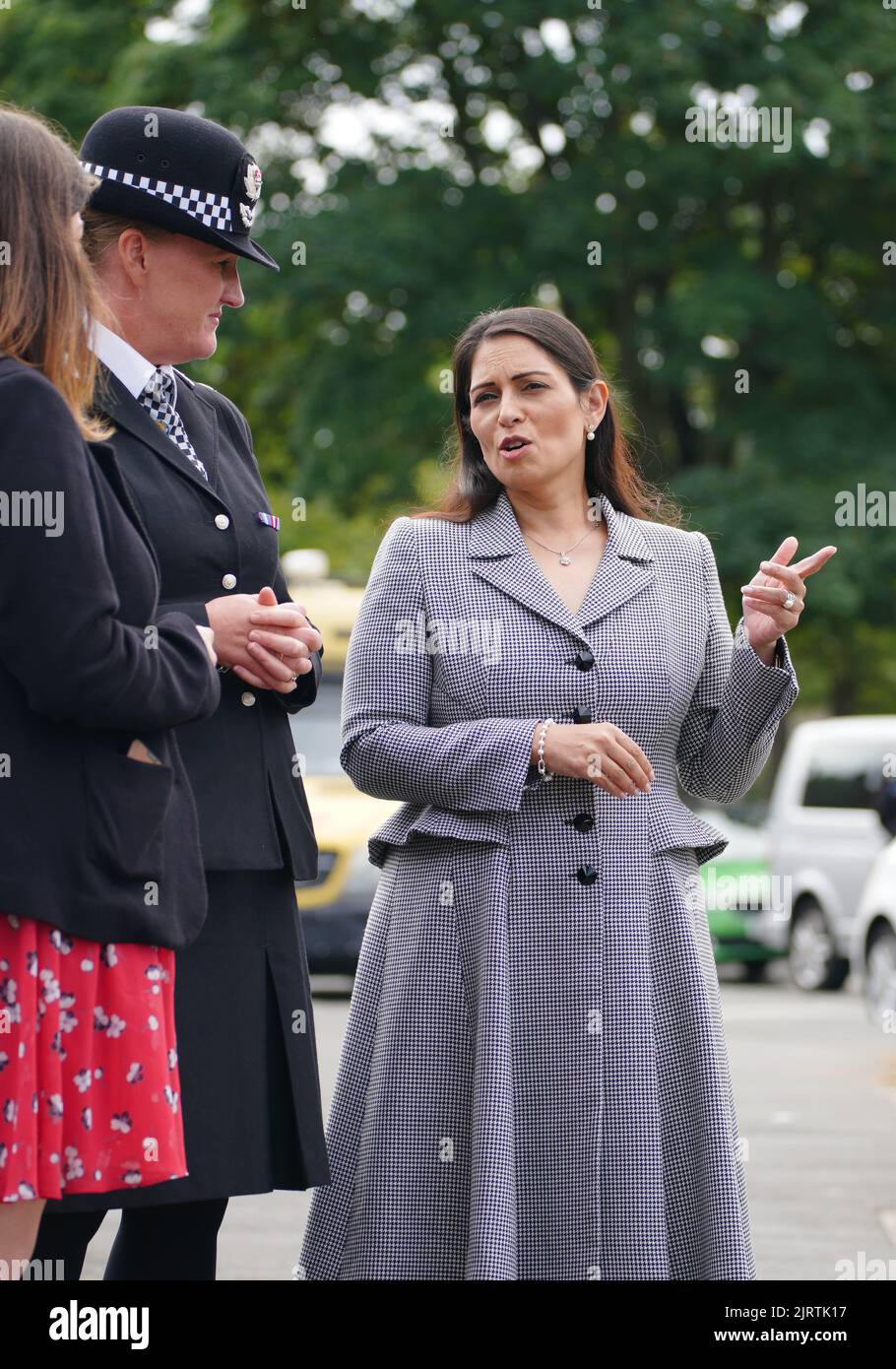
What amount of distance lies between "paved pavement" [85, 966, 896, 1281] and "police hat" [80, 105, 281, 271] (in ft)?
10.3

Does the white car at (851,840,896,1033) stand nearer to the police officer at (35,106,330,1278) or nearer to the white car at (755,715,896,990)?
the white car at (755,715,896,990)

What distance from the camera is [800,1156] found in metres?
8.34

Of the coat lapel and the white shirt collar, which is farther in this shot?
the white shirt collar

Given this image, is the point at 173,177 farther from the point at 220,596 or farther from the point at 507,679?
the point at 507,679

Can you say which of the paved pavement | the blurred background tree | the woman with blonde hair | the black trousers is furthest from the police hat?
the blurred background tree

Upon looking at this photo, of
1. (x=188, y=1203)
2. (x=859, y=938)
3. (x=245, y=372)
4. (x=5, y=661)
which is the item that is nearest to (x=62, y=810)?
Answer: (x=5, y=661)

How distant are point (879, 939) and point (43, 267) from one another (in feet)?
40.0

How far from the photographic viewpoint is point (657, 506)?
4.43 meters

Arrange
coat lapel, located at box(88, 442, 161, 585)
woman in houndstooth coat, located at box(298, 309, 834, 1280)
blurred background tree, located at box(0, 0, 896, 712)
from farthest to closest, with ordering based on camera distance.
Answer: blurred background tree, located at box(0, 0, 896, 712) → woman in houndstooth coat, located at box(298, 309, 834, 1280) → coat lapel, located at box(88, 442, 161, 585)

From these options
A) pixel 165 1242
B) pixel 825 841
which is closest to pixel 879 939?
pixel 825 841

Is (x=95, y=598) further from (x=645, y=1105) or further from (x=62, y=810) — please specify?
(x=645, y=1105)

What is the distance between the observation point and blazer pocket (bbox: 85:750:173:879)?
2977 mm

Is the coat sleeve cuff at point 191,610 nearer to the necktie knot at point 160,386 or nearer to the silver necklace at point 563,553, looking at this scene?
the necktie knot at point 160,386
